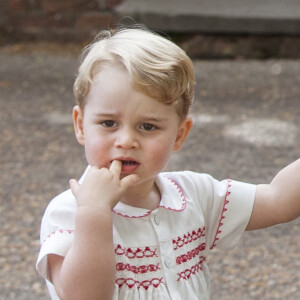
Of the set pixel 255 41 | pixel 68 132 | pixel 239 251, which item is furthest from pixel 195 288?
pixel 255 41

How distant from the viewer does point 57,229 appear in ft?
5.52

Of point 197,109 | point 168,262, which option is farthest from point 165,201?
point 197,109

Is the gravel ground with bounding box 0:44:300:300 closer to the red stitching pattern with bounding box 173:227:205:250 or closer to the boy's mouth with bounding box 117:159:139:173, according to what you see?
the red stitching pattern with bounding box 173:227:205:250

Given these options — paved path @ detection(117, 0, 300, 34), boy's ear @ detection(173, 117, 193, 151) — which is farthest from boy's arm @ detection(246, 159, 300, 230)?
paved path @ detection(117, 0, 300, 34)

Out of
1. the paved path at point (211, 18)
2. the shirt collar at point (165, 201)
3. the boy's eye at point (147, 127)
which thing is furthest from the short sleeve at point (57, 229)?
the paved path at point (211, 18)

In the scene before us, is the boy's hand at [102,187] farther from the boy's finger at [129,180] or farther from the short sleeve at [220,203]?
the short sleeve at [220,203]

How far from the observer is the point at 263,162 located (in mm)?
4605

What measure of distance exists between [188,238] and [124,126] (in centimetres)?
36

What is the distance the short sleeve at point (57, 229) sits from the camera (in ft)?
5.39

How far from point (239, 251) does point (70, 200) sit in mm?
1807

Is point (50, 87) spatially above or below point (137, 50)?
below

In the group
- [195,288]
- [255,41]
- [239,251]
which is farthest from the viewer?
[255,41]

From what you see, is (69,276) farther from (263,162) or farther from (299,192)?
(263,162)

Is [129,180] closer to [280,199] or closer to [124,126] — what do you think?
[124,126]
